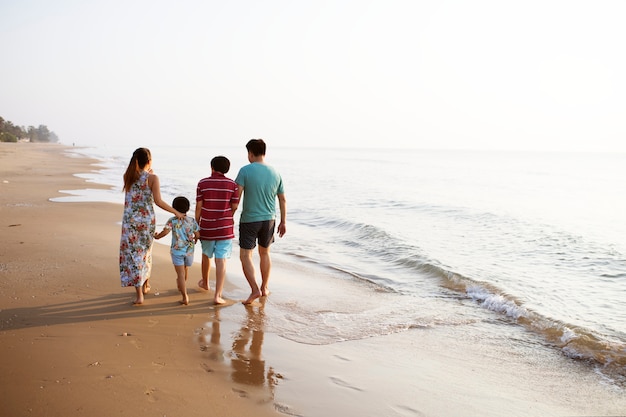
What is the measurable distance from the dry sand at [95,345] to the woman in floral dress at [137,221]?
1.12ft

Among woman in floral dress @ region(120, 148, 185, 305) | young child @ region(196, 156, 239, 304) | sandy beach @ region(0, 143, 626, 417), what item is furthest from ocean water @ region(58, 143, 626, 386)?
woman in floral dress @ region(120, 148, 185, 305)

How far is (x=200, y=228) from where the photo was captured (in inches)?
224

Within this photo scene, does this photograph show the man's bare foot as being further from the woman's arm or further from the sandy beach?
the woman's arm

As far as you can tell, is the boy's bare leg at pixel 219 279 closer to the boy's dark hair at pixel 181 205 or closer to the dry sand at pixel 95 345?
the dry sand at pixel 95 345

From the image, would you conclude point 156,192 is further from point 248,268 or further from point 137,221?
point 248,268

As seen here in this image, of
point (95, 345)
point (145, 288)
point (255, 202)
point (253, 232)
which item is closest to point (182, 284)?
point (145, 288)

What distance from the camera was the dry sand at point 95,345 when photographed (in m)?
3.21

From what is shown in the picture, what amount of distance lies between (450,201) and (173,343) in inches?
692

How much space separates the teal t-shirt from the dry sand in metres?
1.15

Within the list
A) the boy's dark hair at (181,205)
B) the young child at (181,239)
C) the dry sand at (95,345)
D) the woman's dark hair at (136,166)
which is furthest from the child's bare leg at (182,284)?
the woman's dark hair at (136,166)

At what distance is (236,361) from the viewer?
13.4 ft

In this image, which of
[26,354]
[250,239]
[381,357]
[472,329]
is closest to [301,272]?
[250,239]

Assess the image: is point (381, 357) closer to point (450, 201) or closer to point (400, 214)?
point (400, 214)

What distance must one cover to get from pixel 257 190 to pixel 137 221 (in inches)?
53.0
